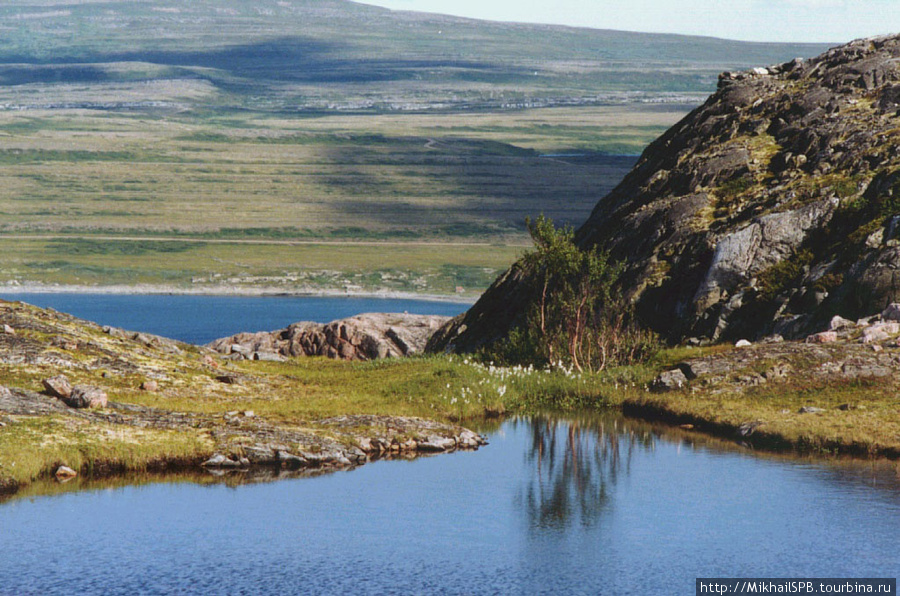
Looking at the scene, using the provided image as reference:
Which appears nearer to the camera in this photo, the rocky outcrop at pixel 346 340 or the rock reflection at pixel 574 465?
the rock reflection at pixel 574 465

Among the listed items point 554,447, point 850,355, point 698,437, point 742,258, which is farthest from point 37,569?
point 742,258

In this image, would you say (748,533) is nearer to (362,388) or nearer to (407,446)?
(407,446)

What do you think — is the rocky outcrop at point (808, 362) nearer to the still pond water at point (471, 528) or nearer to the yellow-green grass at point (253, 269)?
the still pond water at point (471, 528)

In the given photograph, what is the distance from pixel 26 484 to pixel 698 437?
68.5 feet

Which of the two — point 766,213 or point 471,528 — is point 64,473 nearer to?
point 471,528

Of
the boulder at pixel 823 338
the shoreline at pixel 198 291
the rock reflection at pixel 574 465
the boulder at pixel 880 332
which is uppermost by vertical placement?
the boulder at pixel 880 332

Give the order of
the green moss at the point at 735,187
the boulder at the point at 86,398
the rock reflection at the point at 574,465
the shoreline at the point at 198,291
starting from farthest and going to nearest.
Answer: the shoreline at the point at 198,291 < the green moss at the point at 735,187 < the boulder at the point at 86,398 < the rock reflection at the point at 574,465

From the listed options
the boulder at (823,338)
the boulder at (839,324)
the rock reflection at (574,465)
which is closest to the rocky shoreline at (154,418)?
the rock reflection at (574,465)

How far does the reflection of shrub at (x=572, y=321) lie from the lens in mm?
52875

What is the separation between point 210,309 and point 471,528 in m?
124

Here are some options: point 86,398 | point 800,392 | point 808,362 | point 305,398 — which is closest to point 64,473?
point 86,398

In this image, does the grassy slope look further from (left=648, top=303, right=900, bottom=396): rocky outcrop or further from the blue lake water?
the blue lake water

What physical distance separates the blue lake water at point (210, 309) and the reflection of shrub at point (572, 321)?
57203 millimetres

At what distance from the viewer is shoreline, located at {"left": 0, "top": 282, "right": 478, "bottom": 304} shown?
17162cm
